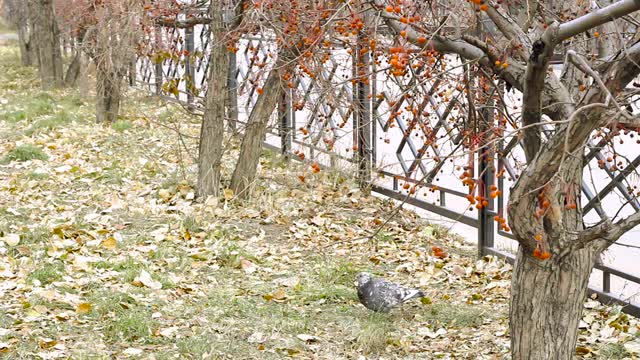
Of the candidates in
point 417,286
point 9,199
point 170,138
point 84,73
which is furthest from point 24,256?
point 84,73

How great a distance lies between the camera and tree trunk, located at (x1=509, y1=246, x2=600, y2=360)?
12.2 ft

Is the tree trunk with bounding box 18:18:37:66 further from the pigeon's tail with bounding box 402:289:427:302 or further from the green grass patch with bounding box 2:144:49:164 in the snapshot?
the pigeon's tail with bounding box 402:289:427:302

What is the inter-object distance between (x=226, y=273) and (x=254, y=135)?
216cm

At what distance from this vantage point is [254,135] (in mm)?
7957

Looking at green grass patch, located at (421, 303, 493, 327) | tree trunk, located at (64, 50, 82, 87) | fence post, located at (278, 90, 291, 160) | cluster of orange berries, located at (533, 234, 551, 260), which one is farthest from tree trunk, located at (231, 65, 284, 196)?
tree trunk, located at (64, 50, 82, 87)

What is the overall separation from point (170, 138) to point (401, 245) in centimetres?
487

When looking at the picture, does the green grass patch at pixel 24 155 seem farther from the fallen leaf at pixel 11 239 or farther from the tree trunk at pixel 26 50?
the tree trunk at pixel 26 50

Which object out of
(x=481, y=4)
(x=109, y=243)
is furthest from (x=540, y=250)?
(x=109, y=243)

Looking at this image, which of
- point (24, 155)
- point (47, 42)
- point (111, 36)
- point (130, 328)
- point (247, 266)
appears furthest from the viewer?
point (47, 42)

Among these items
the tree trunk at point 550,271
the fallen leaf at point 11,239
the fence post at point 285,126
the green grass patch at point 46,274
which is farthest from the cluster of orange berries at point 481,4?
the fence post at point 285,126

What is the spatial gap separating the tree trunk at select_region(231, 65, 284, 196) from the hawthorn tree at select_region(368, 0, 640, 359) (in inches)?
155

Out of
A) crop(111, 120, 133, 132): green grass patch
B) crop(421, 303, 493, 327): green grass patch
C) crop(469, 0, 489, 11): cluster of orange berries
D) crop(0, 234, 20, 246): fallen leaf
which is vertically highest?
crop(469, 0, 489, 11): cluster of orange berries

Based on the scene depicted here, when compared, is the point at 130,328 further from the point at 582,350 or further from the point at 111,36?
the point at 111,36

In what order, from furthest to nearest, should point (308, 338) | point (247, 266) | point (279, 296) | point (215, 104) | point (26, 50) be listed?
point (26, 50), point (215, 104), point (247, 266), point (279, 296), point (308, 338)
